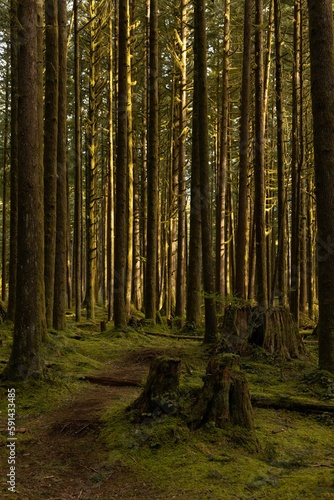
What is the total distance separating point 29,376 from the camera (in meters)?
7.48

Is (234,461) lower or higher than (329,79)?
lower

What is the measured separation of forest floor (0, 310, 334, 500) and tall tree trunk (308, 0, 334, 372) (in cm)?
83

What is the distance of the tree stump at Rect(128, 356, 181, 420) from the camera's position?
5.46 metres

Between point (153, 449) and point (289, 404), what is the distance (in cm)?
246

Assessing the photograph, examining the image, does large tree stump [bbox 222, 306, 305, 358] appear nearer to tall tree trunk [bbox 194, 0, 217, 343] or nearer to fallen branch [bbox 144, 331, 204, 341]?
tall tree trunk [bbox 194, 0, 217, 343]

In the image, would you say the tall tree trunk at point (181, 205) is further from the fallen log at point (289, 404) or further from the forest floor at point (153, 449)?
the fallen log at point (289, 404)

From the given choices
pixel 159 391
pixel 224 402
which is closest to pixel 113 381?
pixel 159 391

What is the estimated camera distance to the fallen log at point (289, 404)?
642 centimetres

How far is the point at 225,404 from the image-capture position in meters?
5.28

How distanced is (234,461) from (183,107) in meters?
14.7

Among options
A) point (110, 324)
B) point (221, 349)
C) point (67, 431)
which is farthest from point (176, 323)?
point (67, 431)

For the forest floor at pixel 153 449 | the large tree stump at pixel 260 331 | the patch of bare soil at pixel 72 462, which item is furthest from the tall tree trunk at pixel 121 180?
the patch of bare soil at pixel 72 462

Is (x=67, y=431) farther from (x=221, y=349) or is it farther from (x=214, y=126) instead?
(x=214, y=126)

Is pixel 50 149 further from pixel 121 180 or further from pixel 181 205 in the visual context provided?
pixel 181 205
